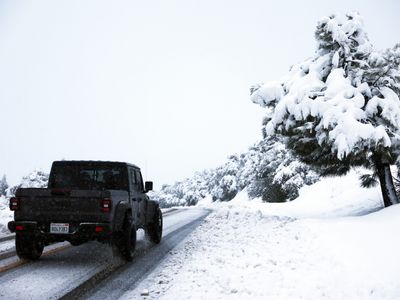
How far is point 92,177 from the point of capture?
8883mm

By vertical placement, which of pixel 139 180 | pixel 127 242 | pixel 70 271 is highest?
pixel 139 180

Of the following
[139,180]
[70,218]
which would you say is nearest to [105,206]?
[70,218]

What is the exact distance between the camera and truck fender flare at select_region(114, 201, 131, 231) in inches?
292

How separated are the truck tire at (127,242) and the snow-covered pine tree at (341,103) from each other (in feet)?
21.9

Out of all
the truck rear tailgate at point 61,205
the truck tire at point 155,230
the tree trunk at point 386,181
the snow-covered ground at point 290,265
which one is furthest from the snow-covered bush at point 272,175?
the truck rear tailgate at point 61,205

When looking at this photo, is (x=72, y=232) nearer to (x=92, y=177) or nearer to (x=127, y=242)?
(x=127, y=242)

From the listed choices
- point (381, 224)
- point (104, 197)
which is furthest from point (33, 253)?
point (381, 224)

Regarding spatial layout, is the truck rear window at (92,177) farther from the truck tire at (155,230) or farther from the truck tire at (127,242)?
the truck tire at (155,230)

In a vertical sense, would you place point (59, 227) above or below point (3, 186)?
below

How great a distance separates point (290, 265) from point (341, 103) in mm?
7168

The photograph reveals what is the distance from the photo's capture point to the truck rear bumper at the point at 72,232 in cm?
709

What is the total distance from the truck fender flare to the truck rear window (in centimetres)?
104

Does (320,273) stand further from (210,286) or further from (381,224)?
(381,224)

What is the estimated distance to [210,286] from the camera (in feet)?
18.5
